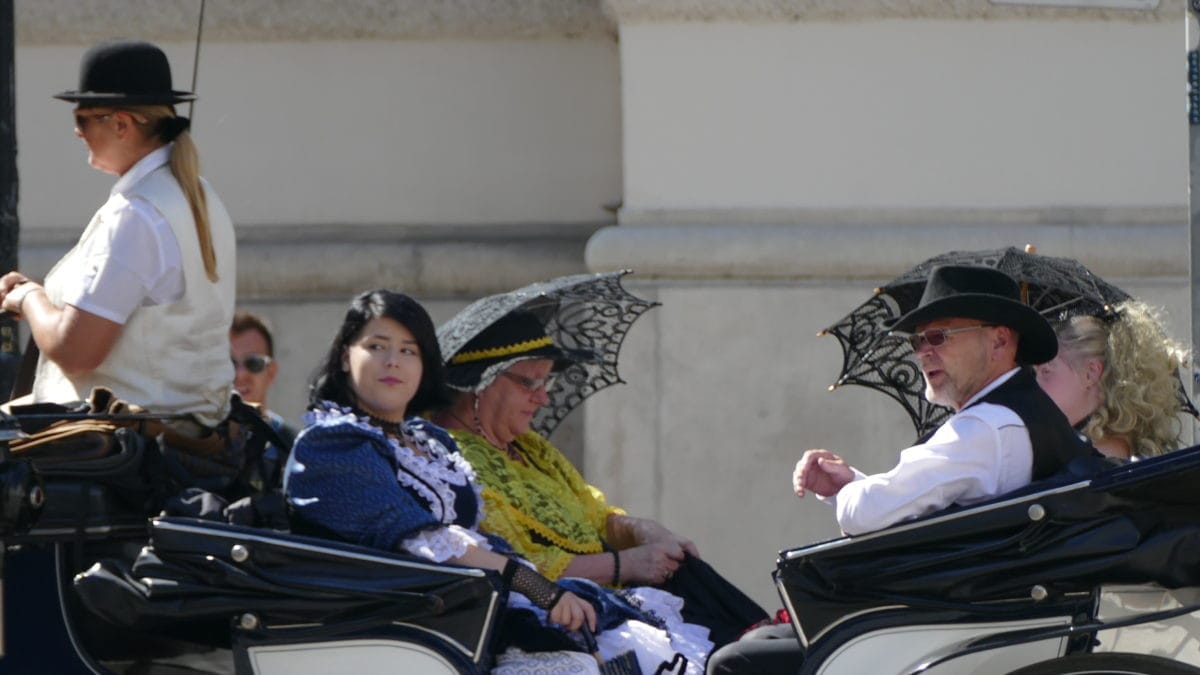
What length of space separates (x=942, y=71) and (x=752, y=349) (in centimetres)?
109

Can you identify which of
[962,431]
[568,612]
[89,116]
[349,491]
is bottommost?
[568,612]

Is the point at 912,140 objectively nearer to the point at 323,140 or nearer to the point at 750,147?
the point at 750,147

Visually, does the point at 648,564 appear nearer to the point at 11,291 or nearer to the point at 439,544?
the point at 439,544

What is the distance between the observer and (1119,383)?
4.61 meters

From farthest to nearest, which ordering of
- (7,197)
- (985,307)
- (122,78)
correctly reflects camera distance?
1. (7,197)
2. (122,78)
3. (985,307)

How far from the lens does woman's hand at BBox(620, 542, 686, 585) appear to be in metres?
4.90

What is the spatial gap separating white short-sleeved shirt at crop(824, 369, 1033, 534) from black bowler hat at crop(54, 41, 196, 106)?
178cm

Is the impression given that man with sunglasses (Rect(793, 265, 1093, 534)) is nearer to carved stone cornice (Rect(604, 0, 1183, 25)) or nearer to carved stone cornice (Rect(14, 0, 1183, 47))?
carved stone cornice (Rect(604, 0, 1183, 25))

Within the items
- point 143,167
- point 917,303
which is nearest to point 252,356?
point 143,167

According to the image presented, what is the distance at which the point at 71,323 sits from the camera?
14.4 ft

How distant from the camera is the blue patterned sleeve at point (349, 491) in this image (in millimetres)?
4117

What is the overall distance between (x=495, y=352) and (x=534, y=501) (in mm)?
370

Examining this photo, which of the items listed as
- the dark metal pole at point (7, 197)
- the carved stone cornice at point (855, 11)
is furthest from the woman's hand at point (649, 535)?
the carved stone cornice at point (855, 11)

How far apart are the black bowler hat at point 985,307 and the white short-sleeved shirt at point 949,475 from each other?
0.67ft
